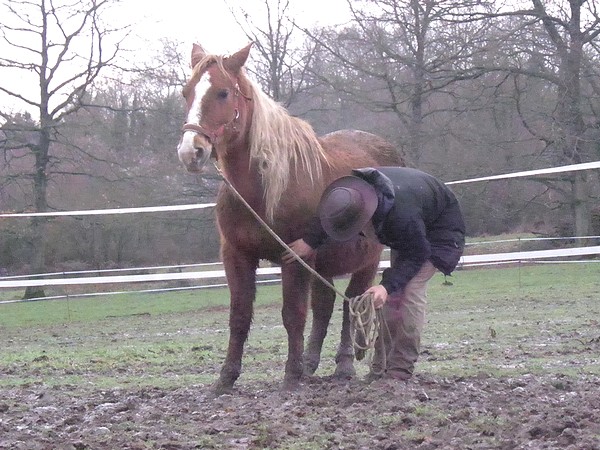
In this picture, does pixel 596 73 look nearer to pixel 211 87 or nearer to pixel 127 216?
pixel 127 216

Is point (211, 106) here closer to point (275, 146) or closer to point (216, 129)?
point (216, 129)

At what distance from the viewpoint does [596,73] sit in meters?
24.2

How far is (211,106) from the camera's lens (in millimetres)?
5727

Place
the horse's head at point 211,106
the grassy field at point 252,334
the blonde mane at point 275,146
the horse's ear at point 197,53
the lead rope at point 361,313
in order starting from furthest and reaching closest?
1. the grassy field at point 252,334
2. the horse's ear at point 197,53
3. the blonde mane at point 275,146
4. the lead rope at point 361,313
5. the horse's head at point 211,106

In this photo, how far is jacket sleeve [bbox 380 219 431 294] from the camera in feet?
18.3

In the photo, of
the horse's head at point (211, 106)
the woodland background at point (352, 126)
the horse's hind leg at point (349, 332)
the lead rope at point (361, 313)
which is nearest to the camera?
the horse's head at point (211, 106)

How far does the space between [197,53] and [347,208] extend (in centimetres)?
179

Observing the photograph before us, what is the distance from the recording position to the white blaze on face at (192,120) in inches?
212

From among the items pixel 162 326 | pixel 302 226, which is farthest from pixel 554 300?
pixel 302 226

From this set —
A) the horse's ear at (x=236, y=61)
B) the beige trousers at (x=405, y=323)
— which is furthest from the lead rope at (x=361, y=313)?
the horse's ear at (x=236, y=61)

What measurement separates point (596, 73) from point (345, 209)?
20.8 metres

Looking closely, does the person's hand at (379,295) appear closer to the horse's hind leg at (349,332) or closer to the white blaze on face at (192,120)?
the horse's hind leg at (349,332)

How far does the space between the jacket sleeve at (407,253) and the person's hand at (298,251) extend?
535 mm

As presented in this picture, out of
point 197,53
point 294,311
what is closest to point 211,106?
point 197,53
